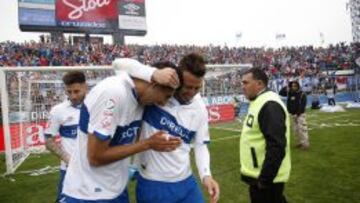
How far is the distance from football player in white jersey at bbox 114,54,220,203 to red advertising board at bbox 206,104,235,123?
1688cm

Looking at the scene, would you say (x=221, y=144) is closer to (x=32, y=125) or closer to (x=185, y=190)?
(x=32, y=125)

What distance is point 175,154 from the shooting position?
3.39 metres

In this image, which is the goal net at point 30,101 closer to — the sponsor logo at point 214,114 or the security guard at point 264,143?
the sponsor logo at point 214,114

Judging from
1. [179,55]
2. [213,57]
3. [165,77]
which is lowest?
[165,77]

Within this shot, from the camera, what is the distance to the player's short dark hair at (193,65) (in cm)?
337

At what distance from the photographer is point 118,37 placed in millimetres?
36969

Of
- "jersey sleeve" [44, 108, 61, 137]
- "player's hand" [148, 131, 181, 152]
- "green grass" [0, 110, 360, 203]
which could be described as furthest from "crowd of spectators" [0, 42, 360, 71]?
"player's hand" [148, 131, 181, 152]

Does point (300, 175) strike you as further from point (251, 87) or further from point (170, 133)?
point (170, 133)

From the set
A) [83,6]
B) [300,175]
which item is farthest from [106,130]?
[83,6]

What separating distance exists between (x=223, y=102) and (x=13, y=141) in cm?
1054

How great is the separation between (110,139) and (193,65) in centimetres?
98

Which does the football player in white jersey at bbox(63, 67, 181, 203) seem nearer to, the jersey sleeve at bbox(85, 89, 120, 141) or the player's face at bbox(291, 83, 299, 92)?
the jersey sleeve at bbox(85, 89, 120, 141)

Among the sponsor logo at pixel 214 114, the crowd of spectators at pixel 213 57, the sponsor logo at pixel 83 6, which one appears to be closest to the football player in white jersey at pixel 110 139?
the crowd of spectators at pixel 213 57

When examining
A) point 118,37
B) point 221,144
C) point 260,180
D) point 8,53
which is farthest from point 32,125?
point 118,37
